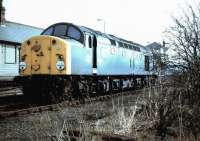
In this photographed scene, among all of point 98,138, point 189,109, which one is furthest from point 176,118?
point 98,138

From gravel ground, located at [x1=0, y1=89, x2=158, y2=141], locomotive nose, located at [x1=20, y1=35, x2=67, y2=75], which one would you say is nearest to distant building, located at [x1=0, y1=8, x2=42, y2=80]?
locomotive nose, located at [x1=20, y1=35, x2=67, y2=75]

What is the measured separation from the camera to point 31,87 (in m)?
16.0

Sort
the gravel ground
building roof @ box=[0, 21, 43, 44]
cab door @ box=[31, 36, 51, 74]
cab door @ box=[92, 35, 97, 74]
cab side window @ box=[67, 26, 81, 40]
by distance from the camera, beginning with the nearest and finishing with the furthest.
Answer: the gravel ground
cab door @ box=[31, 36, 51, 74]
cab side window @ box=[67, 26, 81, 40]
cab door @ box=[92, 35, 97, 74]
building roof @ box=[0, 21, 43, 44]

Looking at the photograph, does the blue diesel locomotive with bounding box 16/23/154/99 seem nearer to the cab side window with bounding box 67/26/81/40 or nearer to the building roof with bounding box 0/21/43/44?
the cab side window with bounding box 67/26/81/40

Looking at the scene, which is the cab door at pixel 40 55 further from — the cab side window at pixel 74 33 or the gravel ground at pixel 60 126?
the gravel ground at pixel 60 126

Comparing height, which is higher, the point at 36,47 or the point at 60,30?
the point at 60,30

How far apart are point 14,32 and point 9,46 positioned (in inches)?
64.9

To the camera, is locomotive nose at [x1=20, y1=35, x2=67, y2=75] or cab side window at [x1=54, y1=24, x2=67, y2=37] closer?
locomotive nose at [x1=20, y1=35, x2=67, y2=75]

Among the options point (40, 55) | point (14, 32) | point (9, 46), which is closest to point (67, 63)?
point (40, 55)

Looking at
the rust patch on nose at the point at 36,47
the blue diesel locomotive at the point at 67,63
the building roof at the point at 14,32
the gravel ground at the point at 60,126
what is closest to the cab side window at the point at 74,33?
the blue diesel locomotive at the point at 67,63

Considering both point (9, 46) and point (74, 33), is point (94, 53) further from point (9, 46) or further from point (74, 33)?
point (9, 46)

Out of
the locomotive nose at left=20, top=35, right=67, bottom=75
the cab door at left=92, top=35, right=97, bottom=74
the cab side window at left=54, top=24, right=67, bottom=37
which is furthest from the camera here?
the cab door at left=92, top=35, right=97, bottom=74

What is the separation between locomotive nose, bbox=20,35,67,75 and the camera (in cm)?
1593

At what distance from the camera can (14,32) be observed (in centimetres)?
3272
